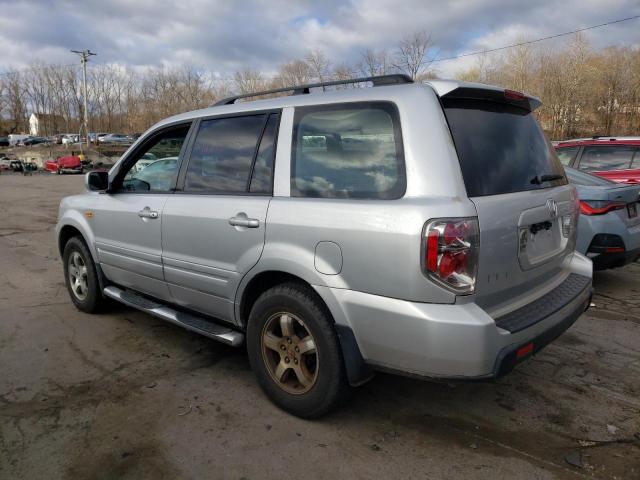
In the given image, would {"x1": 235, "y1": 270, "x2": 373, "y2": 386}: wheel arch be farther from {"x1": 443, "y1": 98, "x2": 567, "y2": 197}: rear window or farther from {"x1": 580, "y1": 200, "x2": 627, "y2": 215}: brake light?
{"x1": 580, "y1": 200, "x2": 627, "y2": 215}: brake light

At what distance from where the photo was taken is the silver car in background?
5.13 meters

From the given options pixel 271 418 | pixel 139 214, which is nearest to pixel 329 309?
pixel 271 418

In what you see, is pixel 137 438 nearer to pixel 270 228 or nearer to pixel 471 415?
pixel 270 228

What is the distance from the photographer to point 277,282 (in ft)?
9.86

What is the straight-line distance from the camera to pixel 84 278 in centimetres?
480

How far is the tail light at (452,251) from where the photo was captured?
2266 millimetres

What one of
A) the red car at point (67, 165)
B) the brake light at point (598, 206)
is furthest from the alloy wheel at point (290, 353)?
the red car at point (67, 165)

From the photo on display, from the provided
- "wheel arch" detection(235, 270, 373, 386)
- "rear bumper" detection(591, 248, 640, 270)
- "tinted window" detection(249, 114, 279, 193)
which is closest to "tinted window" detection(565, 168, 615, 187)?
"rear bumper" detection(591, 248, 640, 270)

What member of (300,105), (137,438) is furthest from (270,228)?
(137,438)

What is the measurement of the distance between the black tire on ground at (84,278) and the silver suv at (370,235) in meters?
1.28

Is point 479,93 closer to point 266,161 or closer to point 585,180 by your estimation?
point 266,161

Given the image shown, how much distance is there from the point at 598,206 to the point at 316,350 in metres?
4.05

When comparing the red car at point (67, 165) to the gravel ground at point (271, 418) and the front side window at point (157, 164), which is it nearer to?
the gravel ground at point (271, 418)

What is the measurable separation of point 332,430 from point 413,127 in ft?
5.79
